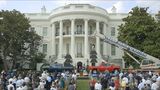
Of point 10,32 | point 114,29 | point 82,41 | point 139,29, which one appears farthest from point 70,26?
point 139,29

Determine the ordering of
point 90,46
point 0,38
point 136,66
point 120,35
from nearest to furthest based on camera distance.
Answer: point 136,66, point 120,35, point 0,38, point 90,46

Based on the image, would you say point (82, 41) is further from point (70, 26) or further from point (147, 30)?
point (147, 30)

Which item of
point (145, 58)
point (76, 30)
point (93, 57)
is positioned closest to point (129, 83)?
point (145, 58)

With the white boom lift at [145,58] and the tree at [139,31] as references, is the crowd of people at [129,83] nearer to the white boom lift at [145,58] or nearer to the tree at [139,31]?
the white boom lift at [145,58]

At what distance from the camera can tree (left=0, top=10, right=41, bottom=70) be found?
203 feet

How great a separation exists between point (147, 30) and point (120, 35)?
373cm

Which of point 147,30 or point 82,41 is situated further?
point 82,41

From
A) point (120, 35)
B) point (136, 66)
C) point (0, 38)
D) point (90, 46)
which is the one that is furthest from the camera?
point (90, 46)

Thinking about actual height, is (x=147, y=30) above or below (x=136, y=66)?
above

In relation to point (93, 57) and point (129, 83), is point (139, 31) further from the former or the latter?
point (129, 83)

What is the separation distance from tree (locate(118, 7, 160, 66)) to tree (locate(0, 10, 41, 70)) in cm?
1417

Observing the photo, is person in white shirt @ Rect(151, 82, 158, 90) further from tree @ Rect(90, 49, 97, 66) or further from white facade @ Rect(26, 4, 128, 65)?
white facade @ Rect(26, 4, 128, 65)

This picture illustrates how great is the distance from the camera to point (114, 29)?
75.6 m

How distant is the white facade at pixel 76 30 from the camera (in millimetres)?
69562
